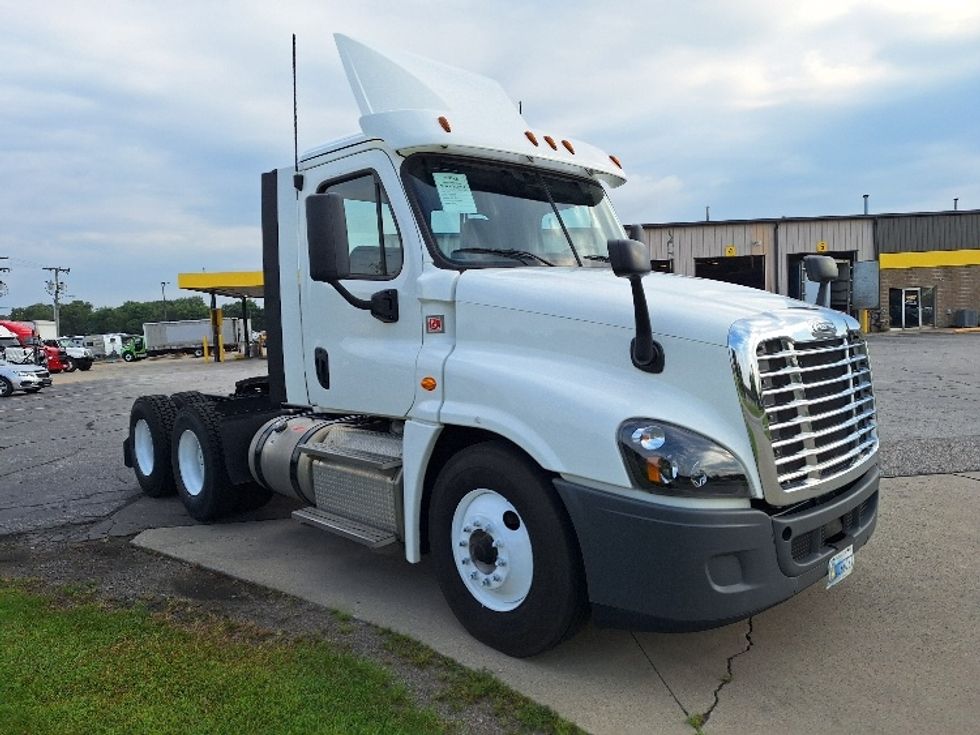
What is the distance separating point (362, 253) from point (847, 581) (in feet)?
11.5

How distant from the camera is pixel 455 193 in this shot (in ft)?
13.5

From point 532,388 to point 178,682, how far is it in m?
2.07

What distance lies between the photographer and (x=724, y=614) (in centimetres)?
306

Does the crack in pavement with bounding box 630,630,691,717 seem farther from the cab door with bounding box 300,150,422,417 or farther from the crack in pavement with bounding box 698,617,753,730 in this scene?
the cab door with bounding box 300,150,422,417

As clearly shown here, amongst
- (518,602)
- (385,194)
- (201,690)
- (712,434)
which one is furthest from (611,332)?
Answer: (201,690)

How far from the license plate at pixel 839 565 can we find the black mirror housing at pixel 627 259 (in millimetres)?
1630

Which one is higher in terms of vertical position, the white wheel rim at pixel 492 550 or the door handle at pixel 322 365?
the door handle at pixel 322 365

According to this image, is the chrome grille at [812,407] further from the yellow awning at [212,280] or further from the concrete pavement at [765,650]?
the yellow awning at [212,280]

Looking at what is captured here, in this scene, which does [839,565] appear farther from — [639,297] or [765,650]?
[639,297]

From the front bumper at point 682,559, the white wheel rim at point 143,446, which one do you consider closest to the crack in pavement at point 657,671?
the front bumper at point 682,559

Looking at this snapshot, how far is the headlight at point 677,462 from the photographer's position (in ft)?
9.79

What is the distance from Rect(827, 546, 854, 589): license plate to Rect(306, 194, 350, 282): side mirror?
109 inches

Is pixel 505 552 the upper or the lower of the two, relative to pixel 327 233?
lower

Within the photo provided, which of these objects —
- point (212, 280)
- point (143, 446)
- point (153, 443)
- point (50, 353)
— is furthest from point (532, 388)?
point (50, 353)
